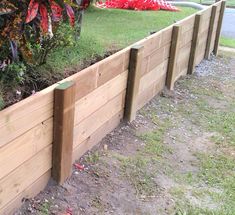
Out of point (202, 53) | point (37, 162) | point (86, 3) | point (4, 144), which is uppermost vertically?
point (86, 3)

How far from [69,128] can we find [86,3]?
124 cm

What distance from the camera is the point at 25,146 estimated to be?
2.73 meters

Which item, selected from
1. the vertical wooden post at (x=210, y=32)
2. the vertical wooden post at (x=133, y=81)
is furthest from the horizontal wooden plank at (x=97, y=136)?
the vertical wooden post at (x=210, y=32)

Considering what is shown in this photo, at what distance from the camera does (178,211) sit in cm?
315

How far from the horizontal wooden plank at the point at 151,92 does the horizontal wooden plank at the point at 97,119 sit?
21.2 inches

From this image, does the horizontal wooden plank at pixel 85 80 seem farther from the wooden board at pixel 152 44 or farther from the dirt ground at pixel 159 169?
the wooden board at pixel 152 44

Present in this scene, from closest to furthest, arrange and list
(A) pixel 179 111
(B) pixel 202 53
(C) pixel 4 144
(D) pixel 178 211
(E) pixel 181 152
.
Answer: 1. (C) pixel 4 144
2. (D) pixel 178 211
3. (E) pixel 181 152
4. (A) pixel 179 111
5. (B) pixel 202 53

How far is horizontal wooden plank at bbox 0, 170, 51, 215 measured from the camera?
273 centimetres

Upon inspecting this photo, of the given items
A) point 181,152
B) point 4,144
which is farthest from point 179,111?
point 4,144

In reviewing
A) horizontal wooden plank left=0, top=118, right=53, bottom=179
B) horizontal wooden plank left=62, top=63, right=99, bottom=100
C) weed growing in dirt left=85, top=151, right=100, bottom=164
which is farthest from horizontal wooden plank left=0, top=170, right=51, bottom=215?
horizontal wooden plank left=62, top=63, right=99, bottom=100

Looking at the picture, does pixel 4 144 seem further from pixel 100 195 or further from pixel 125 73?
pixel 125 73

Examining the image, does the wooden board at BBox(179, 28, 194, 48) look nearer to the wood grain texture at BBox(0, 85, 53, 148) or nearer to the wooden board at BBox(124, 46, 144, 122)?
the wooden board at BBox(124, 46, 144, 122)

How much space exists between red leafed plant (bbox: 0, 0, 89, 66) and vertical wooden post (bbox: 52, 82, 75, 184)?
1.36 ft

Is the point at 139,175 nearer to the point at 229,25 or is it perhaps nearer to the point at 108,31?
the point at 108,31
